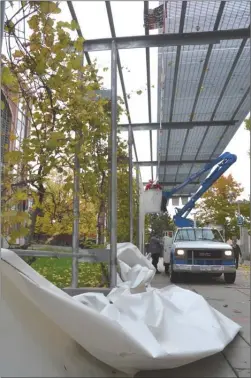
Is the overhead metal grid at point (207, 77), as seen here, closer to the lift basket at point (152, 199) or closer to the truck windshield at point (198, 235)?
the lift basket at point (152, 199)

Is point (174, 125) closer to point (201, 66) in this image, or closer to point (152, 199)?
point (201, 66)

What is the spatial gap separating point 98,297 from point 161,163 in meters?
10.9

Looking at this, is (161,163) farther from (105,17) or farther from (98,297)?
(98,297)

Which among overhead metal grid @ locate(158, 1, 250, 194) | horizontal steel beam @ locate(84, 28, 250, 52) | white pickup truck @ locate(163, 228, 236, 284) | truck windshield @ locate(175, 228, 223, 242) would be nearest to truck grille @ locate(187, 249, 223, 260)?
white pickup truck @ locate(163, 228, 236, 284)

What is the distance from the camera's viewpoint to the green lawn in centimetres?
623

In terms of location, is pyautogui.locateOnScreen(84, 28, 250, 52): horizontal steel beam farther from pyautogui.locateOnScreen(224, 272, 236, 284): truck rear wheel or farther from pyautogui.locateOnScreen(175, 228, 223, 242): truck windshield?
pyautogui.locateOnScreen(175, 228, 223, 242): truck windshield

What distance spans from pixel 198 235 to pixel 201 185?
7.37 feet

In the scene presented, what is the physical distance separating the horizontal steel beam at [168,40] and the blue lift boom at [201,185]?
5578mm

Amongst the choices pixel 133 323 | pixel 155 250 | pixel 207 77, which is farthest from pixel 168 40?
pixel 155 250

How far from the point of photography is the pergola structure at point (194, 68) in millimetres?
4926

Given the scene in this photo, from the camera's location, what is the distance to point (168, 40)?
557cm

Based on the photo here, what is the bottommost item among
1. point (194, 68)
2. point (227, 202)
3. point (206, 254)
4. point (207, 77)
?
point (206, 254)

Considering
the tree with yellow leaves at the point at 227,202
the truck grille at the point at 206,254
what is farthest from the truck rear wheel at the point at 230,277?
the tree with yellow leaves at the point at 227,202

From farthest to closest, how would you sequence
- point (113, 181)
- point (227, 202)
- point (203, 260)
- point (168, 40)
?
point (203, 260) < point (113, 181) < point (168, 40) < point (227, 202)
